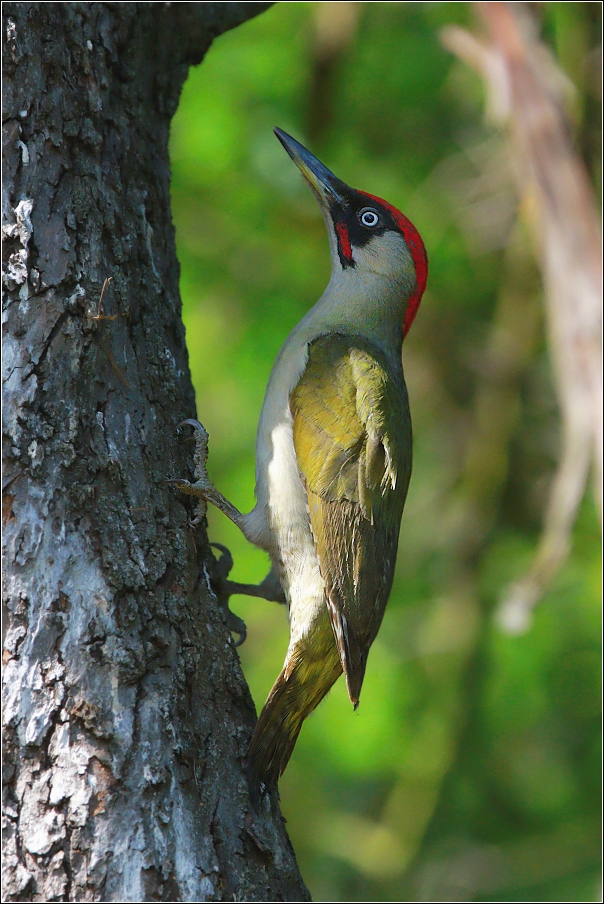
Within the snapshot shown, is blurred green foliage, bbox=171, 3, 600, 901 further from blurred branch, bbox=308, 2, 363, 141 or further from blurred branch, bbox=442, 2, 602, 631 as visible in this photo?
blurred branch, bbox=442, 2, 602, 631

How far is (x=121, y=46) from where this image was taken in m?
2.61

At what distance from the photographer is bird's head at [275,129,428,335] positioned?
3.86 metres

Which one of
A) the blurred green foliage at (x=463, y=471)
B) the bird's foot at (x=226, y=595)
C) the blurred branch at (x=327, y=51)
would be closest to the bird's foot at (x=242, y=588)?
the bird's foot at (x=226, y=595)

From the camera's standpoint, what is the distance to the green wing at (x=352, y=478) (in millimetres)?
2865

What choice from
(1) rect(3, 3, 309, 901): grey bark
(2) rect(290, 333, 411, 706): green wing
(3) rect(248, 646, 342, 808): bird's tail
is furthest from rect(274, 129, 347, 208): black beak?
(3) rect(248, 646, 342, 808): bird's tail

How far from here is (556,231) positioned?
4.23 m

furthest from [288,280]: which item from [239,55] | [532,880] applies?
[532,880]

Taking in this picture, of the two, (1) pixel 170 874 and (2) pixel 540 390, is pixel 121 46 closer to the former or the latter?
(1) pixel 170 874

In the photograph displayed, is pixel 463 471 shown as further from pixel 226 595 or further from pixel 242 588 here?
pixel 226 595

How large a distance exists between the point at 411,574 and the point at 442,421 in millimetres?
1359

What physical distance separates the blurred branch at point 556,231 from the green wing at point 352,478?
4.11ft

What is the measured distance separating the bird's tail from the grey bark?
0.20 ft

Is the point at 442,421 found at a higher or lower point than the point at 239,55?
lower

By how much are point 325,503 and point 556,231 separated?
2.10 m
